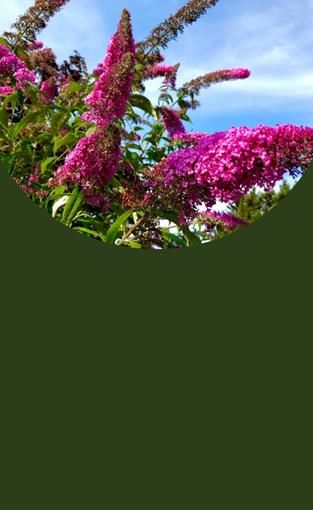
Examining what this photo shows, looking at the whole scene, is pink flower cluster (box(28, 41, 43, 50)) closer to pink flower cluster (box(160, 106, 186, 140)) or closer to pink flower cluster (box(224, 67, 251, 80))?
pink flower cluster (box(160, 106, 186, 140))

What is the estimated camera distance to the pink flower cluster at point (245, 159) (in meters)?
1.65

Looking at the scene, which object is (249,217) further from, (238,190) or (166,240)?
(238,190)

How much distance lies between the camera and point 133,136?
2.23 metres

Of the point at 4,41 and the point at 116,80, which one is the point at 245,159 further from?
the point at 4,41

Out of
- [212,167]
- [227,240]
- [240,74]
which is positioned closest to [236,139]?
[212,167]

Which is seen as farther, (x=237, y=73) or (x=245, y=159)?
(x=237, y=73)

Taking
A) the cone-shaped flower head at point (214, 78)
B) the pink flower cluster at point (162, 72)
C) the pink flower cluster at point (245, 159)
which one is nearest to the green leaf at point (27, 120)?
the pink flower cluster at point (162, 72)

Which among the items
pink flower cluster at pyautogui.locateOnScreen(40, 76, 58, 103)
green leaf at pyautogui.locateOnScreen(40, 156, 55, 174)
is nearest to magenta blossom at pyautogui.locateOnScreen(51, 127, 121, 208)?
green leaf at pyautogui.locateOnScreen(40, 156, 55, 174)

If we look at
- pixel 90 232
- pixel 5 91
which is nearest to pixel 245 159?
pixel 90 232

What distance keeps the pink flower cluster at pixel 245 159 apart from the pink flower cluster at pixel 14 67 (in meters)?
0.73

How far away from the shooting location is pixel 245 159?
5.50 ft

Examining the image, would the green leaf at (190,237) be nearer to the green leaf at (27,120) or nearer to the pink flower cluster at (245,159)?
the pink flower cluster at (245,159)

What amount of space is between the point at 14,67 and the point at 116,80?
66cm

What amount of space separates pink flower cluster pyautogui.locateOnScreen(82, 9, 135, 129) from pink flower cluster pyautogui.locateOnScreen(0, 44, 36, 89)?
0.53m
